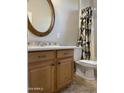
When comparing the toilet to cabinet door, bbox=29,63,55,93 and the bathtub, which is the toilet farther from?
cabinet door, bbox=29,63,55,93

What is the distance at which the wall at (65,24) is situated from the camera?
136 inches

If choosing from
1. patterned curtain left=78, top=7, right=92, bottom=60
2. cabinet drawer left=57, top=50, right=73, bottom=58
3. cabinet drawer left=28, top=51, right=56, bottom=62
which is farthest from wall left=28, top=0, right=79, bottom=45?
cabinet drawer left=28, top=51, right=56, bottom=62

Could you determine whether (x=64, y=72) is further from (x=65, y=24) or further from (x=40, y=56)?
(x=65, y=24)

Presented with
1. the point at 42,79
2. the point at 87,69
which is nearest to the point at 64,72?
the point at 42,79

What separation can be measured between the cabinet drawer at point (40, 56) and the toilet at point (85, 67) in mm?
1438

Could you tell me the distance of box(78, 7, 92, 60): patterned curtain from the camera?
170 inches

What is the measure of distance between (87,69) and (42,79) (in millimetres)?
1807

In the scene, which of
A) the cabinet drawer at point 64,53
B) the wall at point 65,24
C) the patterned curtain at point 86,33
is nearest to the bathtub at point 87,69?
the patterned curtain at point 86,33

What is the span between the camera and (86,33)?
4344 mm

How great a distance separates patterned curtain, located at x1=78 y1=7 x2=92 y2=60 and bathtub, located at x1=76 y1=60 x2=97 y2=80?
401mm
